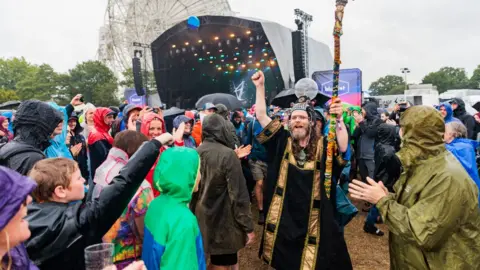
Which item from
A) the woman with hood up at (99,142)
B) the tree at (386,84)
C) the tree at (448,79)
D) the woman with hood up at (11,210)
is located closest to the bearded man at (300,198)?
the woman with hood up at (11,210)

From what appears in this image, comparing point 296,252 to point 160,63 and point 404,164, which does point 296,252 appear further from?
point 160,63

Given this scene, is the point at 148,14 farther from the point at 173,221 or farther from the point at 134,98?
the point at 173,221

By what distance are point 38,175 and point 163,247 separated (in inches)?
29.1

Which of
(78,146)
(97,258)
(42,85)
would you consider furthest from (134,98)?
(42,85)

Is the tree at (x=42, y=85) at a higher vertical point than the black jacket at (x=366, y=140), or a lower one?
higher

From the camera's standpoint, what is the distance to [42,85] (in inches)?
1710

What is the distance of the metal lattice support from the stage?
47.0ft

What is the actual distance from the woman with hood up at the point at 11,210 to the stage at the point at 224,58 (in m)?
18.7

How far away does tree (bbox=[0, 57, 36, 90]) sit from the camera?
5391 centimetres

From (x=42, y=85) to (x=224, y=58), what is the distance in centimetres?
3077

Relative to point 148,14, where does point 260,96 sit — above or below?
below

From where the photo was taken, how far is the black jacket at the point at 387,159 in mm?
4754

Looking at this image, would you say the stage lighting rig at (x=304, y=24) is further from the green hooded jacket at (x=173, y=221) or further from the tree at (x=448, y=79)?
the tree at (x=448, y=79)

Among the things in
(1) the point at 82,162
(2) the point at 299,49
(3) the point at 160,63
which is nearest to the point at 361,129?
(1) the point at 82,162
